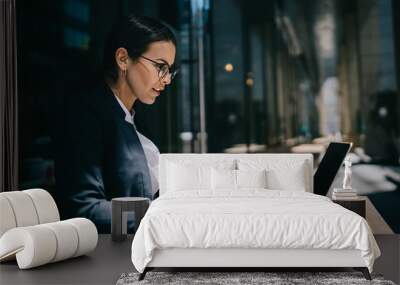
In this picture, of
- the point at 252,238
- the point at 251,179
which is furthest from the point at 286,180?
the point at 252,238

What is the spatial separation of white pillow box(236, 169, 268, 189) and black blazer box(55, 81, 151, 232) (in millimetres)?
1329

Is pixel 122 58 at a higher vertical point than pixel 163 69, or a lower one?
higher

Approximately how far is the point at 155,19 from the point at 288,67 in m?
1.68

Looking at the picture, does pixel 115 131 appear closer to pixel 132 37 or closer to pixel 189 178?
pixel 132 37

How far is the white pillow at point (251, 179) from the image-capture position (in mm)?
5570

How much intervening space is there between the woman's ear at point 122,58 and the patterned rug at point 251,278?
3.05m

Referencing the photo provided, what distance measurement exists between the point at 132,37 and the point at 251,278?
3.62 m

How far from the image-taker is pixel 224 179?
5.61 metres

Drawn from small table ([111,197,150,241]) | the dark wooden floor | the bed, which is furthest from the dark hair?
the bed

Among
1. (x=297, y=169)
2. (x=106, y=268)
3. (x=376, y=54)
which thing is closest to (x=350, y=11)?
(x=376, y=54)

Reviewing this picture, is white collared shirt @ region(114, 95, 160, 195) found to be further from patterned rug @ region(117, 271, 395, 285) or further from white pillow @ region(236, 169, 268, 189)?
patterned rug @ region(117, 271, 395, 285)

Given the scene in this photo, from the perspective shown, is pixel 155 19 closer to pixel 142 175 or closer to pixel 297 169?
pixel 142 175

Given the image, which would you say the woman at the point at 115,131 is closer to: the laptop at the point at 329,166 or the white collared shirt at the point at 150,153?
the white collared shirt at the point at 150,153

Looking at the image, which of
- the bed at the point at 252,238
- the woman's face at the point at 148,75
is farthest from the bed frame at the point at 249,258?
the woman's face at the point at 148,75
